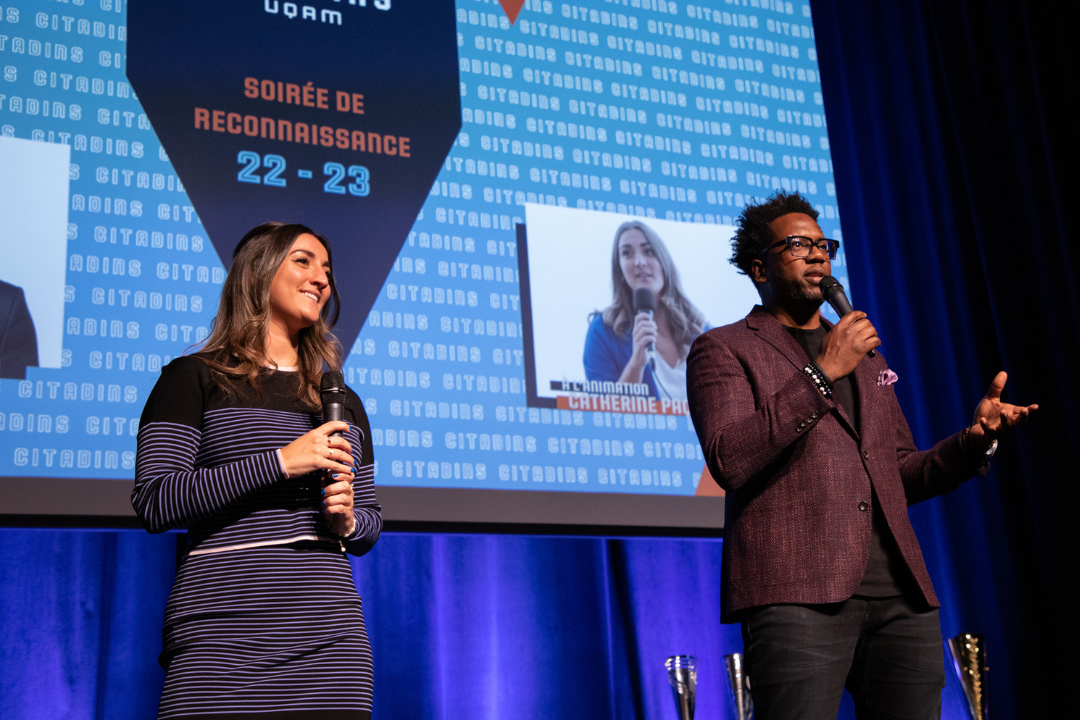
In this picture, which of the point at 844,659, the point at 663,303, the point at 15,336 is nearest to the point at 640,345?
the point at 663,303

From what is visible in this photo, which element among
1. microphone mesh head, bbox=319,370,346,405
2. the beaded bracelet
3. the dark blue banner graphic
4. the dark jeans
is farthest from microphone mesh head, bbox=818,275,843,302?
the dark blue banner graphic

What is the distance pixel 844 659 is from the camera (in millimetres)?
1564

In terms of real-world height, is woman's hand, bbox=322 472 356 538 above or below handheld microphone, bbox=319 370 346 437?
below

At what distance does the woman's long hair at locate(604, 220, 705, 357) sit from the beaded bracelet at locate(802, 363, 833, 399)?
5.06ft

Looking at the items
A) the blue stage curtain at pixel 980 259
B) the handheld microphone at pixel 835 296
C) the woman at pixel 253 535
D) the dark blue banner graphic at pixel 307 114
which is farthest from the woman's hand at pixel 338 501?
the blue stage curtain at pixel 980 259

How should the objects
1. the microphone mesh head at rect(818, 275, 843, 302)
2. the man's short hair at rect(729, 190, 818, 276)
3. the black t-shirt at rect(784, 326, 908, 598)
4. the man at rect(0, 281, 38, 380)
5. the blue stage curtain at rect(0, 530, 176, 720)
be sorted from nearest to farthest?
the black t-shirt at rect(784, 326, 908, 598)
the microphone mesh head at rect(818, 275, 843, 302)
the man's short hair at rect(729, 190, 818, 276)
the man at rect(0, 281, 38, 380)
the blue stage curtain at rect(0, 530, 176, 720)

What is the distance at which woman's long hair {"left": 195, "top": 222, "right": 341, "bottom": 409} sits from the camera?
1572 millimetres

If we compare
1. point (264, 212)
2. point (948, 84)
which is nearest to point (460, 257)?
point (264, 212)

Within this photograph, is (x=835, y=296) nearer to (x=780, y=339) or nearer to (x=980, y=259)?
(x=780, y=339)

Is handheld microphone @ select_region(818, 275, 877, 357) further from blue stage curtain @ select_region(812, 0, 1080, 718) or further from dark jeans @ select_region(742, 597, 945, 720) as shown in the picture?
blue stage curtain @ select_region(812, 0, 1080, 718)

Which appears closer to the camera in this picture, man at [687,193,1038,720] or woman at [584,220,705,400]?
man at [687,193,1038,720]

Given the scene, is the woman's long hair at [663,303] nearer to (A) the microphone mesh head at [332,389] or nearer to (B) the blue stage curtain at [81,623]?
(B) the blue stage curtain at [81,623]

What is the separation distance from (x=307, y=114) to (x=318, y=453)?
5.83 ft

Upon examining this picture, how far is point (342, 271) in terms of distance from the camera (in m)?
2.79
